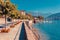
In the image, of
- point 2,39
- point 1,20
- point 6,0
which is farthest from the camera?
point 1,20

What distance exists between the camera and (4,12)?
116 ft

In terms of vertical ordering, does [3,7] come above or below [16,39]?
above

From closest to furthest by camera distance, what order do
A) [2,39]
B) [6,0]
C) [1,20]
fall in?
[2,39] → [6,0] → [1,20]

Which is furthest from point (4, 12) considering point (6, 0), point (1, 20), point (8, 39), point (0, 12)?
point (1, 20)

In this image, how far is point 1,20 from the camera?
277ft

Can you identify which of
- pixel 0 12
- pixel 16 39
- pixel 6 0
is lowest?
pixel 16 39

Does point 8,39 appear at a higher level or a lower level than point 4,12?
lower

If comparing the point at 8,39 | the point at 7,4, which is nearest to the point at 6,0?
the point at 7,4

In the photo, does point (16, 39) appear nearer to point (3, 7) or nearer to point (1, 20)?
point (3, 7)

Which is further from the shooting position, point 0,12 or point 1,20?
point 1,20

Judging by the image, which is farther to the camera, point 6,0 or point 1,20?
point 1,20

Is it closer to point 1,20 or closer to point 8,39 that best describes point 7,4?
point 8,39

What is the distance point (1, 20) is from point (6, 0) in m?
52.2

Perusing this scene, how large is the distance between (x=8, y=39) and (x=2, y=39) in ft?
2.30
